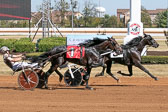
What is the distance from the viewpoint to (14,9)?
41031 millimetres

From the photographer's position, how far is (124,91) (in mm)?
11852

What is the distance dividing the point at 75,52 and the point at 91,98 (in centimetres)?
182

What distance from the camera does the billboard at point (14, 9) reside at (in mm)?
39750

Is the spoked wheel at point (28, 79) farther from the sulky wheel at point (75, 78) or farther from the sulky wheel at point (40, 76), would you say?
the sulky wheel at point (75, 78)

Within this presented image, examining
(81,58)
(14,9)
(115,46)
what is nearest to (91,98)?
(81,58)

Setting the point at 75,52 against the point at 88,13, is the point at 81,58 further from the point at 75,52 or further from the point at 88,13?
the point at 88,13

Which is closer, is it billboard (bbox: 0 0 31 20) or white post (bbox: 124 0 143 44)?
white post (bbox: 124 0 143 44)

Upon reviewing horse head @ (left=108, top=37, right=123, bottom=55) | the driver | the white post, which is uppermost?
the white post

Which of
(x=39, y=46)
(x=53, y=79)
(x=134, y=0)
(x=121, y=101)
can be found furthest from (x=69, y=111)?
(x=39, y=46)

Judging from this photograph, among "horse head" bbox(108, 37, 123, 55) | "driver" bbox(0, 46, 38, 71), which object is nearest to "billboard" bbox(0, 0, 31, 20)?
"driver" bbox(0, 46, 38, 71)

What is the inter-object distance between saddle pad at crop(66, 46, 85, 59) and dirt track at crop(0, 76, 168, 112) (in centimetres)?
94

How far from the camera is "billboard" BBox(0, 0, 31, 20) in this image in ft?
130

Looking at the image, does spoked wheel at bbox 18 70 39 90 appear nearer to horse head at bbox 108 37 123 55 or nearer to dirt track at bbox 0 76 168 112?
dirt track at bbox 0 76 168 112

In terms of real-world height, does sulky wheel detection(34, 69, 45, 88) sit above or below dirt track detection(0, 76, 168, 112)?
above
